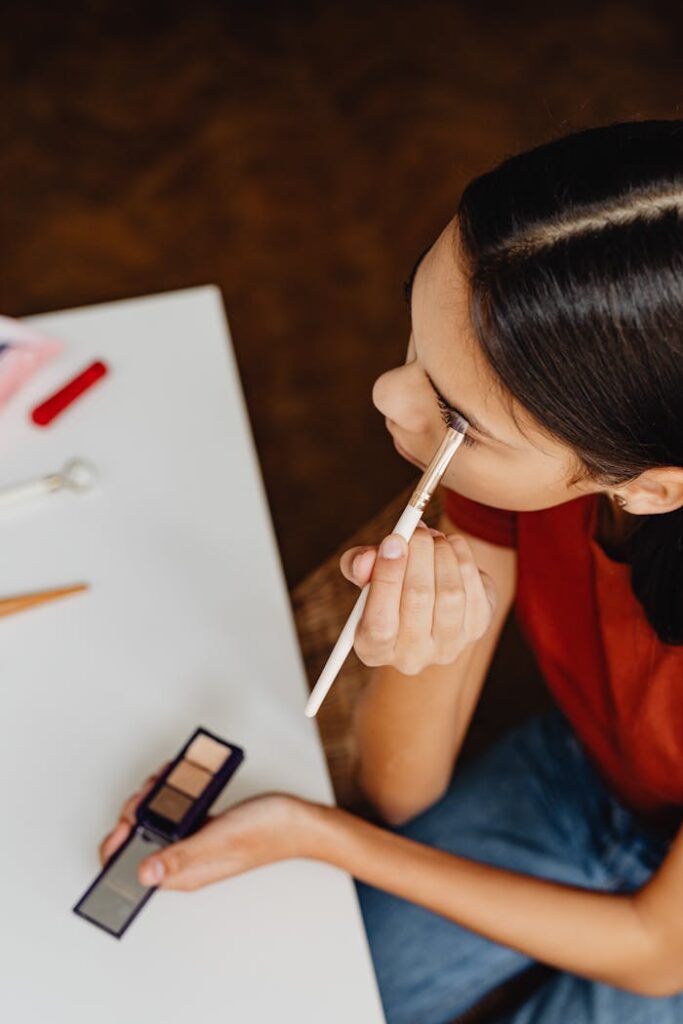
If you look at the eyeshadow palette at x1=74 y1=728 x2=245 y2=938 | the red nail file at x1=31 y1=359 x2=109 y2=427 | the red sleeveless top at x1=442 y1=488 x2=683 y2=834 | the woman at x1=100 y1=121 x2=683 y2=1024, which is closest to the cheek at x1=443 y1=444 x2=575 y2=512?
the woman at x1=100 y1=121 x2=683 y2=1024

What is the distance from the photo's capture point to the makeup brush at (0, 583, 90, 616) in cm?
79

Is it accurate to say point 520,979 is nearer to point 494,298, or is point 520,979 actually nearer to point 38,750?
point 38,750

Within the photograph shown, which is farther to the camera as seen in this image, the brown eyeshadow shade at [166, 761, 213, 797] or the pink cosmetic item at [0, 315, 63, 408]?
the pink cosmetic item at [0, 315, 63, 408]

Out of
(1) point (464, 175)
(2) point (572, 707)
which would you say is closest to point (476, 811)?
(2) point (572, 707)

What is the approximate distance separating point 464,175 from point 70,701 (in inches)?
56.2

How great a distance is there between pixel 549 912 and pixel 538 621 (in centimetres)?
24

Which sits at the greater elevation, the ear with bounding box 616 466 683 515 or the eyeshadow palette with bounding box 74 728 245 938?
the ear with bounding box 616 466 683 515

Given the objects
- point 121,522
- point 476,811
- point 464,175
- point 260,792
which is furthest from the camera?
point 464,175

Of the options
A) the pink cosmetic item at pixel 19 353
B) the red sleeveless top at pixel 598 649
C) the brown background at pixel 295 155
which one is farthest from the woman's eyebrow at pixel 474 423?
the brown background at pixel 295 155

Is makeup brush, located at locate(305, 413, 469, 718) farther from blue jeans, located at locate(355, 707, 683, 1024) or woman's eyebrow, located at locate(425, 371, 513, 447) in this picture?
blue jeans, located at locate(355, 707, 683, 1024)

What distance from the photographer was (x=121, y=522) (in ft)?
2.79

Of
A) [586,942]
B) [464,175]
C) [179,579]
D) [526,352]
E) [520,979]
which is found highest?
[464,175]

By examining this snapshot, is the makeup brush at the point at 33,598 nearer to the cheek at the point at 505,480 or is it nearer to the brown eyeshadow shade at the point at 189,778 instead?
the brown eyeshadow shade at the point at 189,778

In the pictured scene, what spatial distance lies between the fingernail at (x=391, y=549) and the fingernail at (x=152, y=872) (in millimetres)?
240
